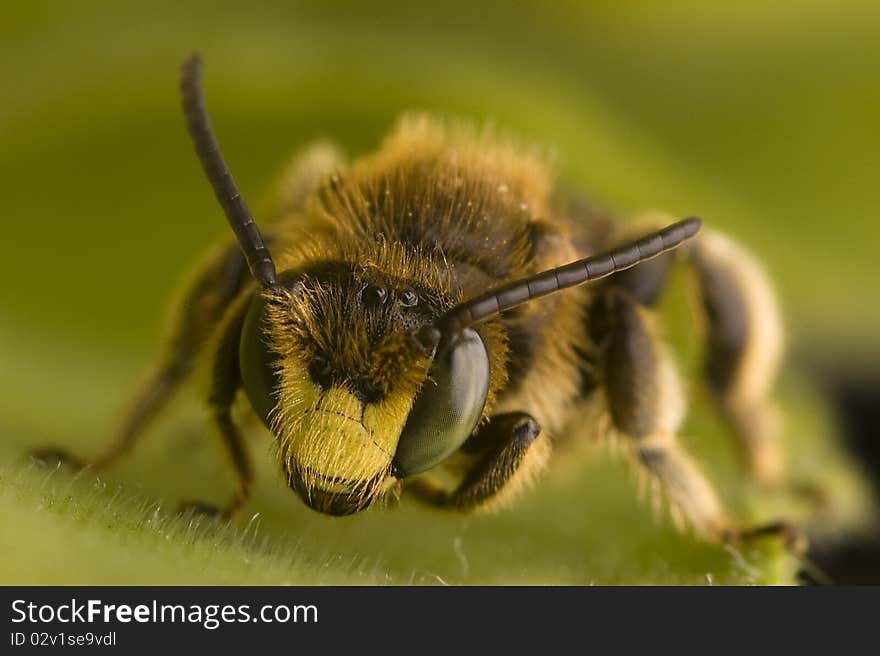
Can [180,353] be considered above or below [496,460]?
below

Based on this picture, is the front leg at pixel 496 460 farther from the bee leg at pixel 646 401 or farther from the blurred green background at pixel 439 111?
the blurred green background at pixel 439 111

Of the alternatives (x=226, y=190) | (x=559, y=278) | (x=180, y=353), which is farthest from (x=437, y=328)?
(x=180, y=353)

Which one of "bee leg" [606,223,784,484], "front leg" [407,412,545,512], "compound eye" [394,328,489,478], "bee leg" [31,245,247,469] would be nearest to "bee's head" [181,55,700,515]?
"compound eye" [394,328,489,478]

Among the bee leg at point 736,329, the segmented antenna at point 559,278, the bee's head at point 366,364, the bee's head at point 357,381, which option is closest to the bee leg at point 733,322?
the bee leg at point 736,329

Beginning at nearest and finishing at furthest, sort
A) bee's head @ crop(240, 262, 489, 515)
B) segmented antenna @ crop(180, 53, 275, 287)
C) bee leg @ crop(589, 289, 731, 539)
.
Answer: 1. bee's head @ crop(240, 262, 489, 515)
2. segmented antenna @ crop(180, 53, 275, 287)
3. bee leg @ crop(589, 289, 731, 539)

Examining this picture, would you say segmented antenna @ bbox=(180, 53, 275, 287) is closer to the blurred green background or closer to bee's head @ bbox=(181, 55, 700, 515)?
bee's head @ bbox=(181, 55, 700, 515)

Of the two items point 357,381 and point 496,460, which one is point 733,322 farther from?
point 357,381

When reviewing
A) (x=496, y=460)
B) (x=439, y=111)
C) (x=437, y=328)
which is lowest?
(x=496, y=460)
